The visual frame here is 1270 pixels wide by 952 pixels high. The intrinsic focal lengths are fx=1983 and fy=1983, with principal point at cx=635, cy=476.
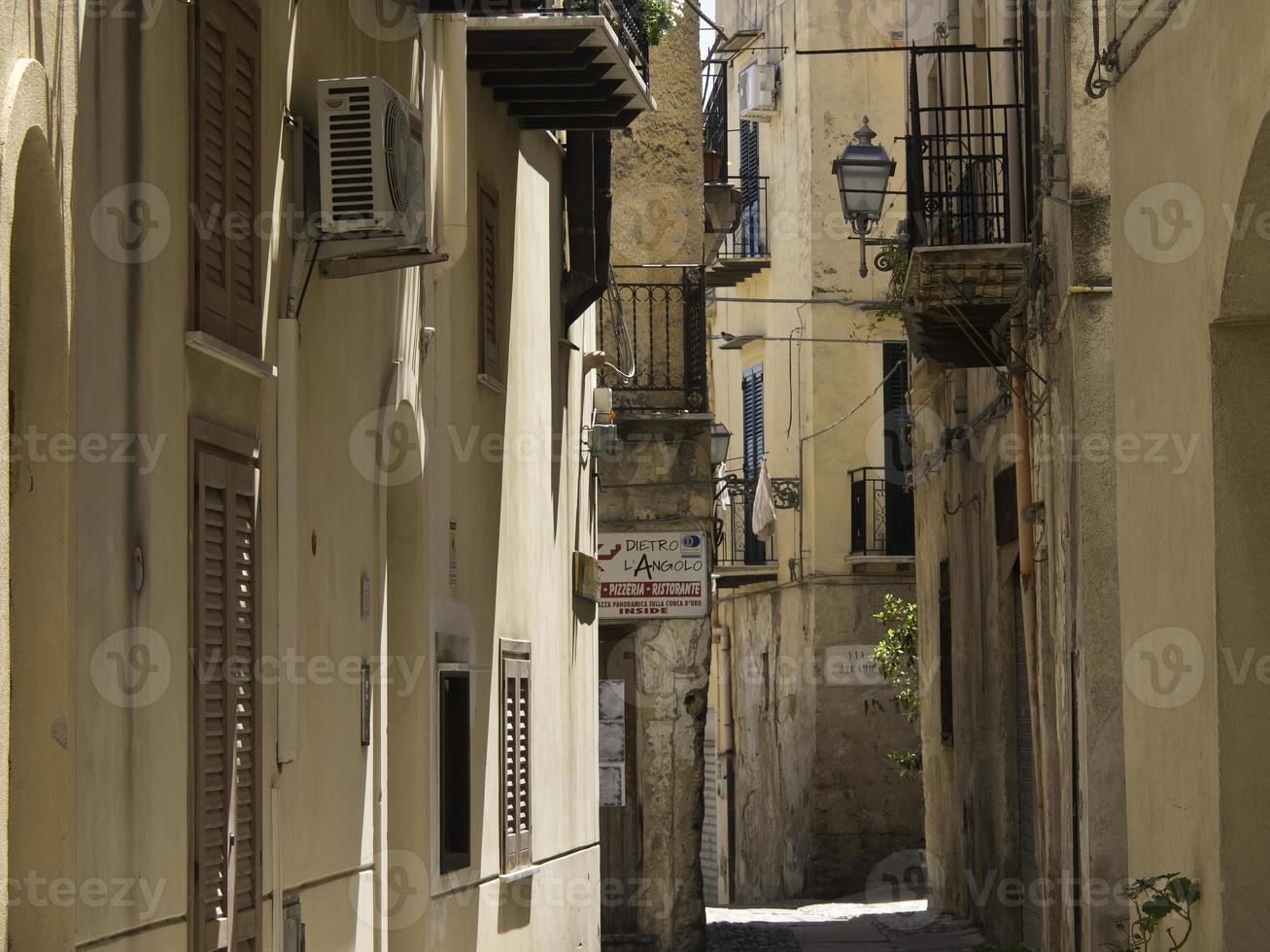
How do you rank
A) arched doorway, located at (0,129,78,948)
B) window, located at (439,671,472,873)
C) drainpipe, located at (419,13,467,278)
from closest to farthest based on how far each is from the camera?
arched doorway, located at (0,129,78,948), drainpipe, located at (419,13,467,278), window, located at (439,671,472,873)

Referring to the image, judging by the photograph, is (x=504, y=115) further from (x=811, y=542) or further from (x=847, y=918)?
(x=811, y=542)

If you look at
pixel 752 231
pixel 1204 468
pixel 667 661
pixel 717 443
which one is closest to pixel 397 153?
pixel 1204 468

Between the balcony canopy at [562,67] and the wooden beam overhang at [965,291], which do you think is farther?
the wooden beam overhang at [965,291]

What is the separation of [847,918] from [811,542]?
26.1 feet

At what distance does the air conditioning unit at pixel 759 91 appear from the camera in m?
30.6

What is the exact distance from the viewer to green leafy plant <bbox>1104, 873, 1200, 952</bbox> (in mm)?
7223

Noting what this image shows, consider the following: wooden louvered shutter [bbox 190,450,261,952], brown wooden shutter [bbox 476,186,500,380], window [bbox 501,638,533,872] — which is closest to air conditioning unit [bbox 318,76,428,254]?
wooden louvered shutter [bbox 190,450,261,952]

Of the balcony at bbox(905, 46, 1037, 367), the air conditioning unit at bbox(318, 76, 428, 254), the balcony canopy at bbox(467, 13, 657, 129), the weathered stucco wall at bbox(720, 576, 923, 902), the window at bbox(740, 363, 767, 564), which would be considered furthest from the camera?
the window at bbox(740, 363, 767, 564)

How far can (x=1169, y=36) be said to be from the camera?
298 inches

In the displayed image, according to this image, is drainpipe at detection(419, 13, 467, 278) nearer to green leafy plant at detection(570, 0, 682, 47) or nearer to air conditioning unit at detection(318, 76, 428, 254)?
air conditioning unit at detection(318, 76, 428, 254)

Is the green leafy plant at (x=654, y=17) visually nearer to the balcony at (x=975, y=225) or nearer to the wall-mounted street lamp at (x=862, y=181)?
the balcony at (x=975, y=225)

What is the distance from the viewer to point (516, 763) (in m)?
12.1

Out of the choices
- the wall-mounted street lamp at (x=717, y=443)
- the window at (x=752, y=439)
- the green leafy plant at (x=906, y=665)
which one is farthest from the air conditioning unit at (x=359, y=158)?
the window at (x=752, y=439)

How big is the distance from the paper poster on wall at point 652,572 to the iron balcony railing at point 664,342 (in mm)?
1361
